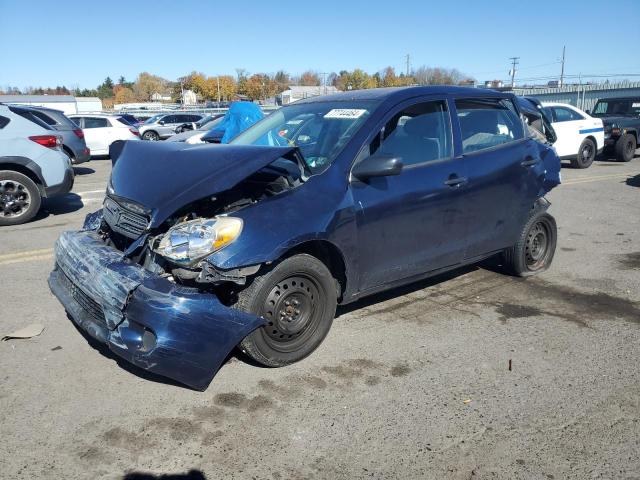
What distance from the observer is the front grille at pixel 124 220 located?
3434mm

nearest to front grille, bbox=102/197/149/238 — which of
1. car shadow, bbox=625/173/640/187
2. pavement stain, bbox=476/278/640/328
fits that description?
pavement stain, bbox=476/278/640/328

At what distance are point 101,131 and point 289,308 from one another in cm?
1714

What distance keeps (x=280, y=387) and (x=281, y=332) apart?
1.14 ft

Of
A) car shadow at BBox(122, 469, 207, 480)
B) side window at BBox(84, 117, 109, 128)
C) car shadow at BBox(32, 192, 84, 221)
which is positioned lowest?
car shadow at BBox(32, 192, 84, 221)

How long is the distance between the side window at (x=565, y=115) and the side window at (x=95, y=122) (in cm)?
1440

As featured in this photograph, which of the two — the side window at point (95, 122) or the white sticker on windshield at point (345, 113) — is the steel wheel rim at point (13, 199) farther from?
the side window at point (95, 122)

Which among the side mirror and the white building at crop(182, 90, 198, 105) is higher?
the white building at crop(182, 90, 198, 105)

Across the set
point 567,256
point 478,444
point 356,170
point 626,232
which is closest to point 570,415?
point 478,444

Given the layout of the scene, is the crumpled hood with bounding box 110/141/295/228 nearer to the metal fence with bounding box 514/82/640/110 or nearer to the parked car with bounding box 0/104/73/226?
the parked car with bounding box 0/104/73/226

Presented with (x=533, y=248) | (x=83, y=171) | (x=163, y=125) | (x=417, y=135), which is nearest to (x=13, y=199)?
(x=417, y=135)

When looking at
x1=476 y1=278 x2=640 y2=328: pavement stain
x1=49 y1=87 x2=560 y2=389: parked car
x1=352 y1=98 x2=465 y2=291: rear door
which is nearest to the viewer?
x1=49 y1=87 x2=560 y2=389: parked car

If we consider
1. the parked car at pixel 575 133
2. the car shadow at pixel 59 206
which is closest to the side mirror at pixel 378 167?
the car shadow at pixel 59 206

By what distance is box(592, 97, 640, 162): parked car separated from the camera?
16.0 metres

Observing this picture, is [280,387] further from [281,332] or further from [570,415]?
[570,415]
